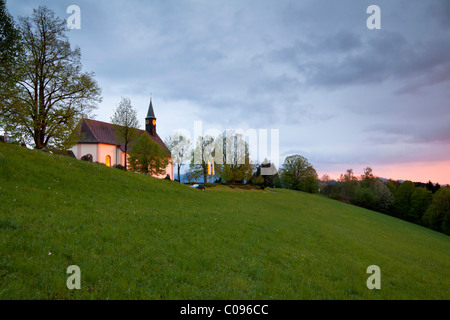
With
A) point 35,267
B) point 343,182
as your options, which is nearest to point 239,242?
point 35,267

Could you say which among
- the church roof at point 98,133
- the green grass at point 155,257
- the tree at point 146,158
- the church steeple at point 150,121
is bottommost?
the green grass at point 155,257

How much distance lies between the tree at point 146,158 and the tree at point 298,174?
184ft

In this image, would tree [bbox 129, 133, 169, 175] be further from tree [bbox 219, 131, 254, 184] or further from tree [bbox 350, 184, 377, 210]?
tree [bbox 350, 184, 377, 210]

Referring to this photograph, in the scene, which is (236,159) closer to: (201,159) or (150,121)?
(201,159)

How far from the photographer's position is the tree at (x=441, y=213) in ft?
185

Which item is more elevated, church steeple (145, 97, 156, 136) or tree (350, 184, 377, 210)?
church steeple (145, 97, 156, 136)

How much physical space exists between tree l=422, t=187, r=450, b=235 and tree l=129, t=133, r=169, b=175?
235 feet

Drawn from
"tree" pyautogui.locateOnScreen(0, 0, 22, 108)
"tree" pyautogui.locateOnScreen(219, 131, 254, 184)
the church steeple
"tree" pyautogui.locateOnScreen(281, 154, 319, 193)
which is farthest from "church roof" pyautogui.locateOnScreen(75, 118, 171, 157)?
"tree" pyautogui.locateOnScreen(281, 154, 319, 193)

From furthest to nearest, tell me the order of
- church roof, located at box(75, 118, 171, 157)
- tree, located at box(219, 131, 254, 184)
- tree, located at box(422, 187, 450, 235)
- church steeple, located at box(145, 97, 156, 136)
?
church steeple, located at box(145, 97, 156, 136), tree, located at box(219, 131, 254, 184), tree, located at box(422, 187, 450, 235), church roof, located at box(75, 118, 171, 157)

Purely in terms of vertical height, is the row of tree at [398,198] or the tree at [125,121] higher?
the tree at [125,121]

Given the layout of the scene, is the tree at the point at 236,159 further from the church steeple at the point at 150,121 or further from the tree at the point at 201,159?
the church steeple at the point at 150,121

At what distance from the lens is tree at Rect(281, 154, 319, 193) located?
271 feet

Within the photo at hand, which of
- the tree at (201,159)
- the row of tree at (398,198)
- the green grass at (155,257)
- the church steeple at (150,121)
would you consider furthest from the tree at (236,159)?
the green grass at (155,257)
